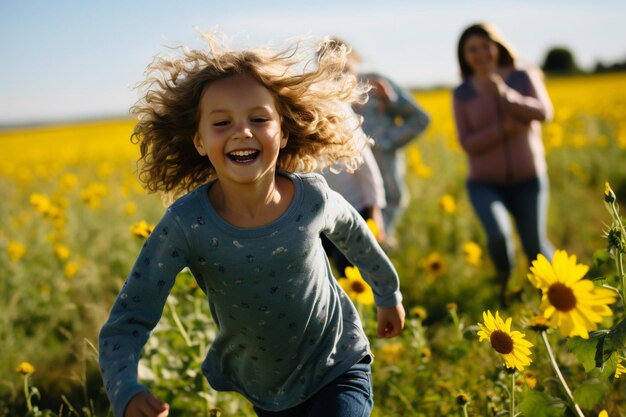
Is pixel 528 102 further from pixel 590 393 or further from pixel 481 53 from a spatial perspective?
pixel 590 393

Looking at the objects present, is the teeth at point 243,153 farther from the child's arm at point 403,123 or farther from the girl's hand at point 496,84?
the girl's hand at point 496,84

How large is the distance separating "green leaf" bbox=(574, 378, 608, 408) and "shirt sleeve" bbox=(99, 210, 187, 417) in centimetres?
95

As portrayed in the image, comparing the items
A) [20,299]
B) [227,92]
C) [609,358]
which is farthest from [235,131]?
[20,299]

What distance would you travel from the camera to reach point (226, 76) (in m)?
1.80

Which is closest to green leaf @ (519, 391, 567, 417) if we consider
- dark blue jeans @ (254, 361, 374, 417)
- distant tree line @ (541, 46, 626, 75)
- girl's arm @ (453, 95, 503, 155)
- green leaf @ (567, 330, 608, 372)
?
green leaf @ (567, 330, 608, 372)

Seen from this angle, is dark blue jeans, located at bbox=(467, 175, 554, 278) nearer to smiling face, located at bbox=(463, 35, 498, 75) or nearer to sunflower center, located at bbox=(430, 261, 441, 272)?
sunflower center, located at bbox=(430, 261, 441, 272)

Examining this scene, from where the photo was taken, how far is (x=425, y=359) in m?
2.61

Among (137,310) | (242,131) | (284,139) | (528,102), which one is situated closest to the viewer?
(137,310)

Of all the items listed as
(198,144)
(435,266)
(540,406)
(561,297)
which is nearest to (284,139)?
(198,144)

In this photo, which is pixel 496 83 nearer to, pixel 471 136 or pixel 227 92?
pixel 471 136

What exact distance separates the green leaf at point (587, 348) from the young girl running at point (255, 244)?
57 centimetres

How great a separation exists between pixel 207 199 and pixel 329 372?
1.89 ft

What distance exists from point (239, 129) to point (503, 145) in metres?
2.64

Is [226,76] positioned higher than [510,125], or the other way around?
[226,76]
